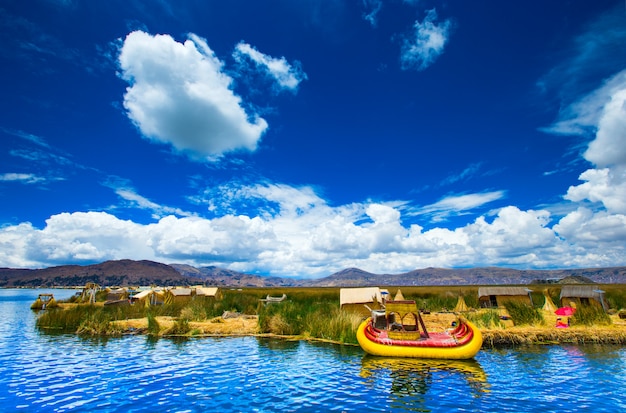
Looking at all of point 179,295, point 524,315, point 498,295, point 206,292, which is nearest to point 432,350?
point 524,315

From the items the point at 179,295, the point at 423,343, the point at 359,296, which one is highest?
the point at 359,296

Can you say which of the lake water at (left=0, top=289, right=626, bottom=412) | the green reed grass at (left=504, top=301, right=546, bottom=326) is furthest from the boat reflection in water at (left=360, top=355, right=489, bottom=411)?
the green reed grass at (left=504, top=301, right=546, bottom=326)

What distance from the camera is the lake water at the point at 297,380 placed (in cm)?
1017

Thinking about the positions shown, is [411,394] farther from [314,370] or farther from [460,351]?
[460,351]

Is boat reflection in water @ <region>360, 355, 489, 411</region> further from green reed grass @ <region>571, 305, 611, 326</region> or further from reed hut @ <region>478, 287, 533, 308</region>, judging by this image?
reed hut @ <region>478, 287, 533, 308</region>

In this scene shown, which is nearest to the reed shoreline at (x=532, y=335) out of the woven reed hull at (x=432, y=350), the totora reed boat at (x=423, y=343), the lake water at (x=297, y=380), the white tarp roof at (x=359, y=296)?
the lake water at (x=297, y=380)

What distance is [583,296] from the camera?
95.7ft

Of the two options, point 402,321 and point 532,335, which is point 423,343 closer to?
point 402,321

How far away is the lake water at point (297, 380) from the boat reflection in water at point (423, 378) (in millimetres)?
37

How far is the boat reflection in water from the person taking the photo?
1102 centimetres

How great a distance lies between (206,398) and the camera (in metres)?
10.7

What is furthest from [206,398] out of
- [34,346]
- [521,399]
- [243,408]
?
[34,346]

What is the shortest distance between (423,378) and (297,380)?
180 inches

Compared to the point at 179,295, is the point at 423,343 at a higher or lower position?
lower
